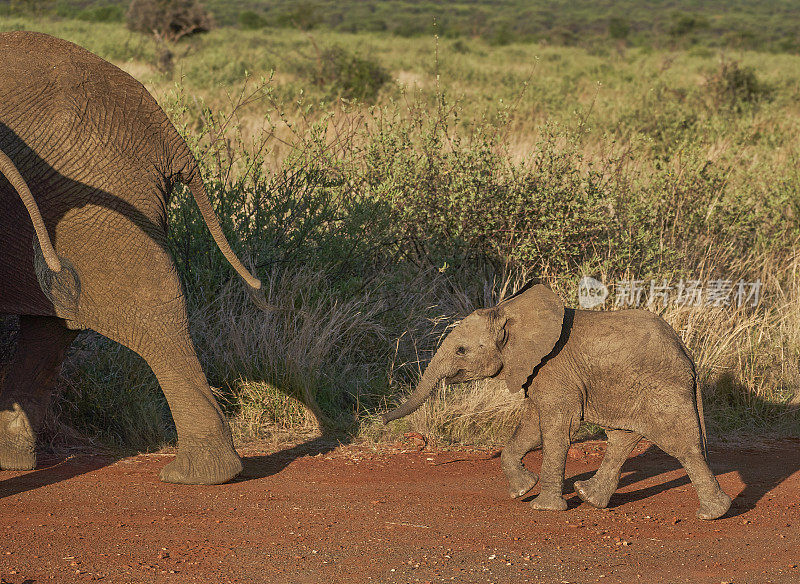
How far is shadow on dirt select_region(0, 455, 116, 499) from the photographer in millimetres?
4633

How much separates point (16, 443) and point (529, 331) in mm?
2487

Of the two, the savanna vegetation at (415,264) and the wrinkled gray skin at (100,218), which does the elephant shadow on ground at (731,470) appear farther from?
the wrinkled gray skin at (100,218)

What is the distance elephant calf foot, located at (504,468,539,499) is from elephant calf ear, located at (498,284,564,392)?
1.38 ft

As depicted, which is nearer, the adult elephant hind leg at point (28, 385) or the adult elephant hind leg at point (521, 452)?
the adult elephant hind leg at point (521, 452)

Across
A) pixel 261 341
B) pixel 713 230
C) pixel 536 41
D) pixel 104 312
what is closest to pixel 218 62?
pixel 713 230

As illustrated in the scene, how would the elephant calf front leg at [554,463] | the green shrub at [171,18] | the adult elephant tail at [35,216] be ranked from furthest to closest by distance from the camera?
the green shrub at [171,18], the elephant calf front leg at [554,463], the adult elephant tail at [35,216]

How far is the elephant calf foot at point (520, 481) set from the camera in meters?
4.57

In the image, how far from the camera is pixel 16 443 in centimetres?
486

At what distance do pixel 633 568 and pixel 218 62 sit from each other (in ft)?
71.3

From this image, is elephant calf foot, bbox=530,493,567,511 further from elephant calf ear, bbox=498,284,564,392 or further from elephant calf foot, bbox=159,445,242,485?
elephant calf foot, bbox=159,445,242,485

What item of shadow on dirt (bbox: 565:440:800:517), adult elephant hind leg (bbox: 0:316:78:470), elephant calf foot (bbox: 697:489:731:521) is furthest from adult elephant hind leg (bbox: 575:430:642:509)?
adult elephant hind leg (bbox: 0:316:78:470)

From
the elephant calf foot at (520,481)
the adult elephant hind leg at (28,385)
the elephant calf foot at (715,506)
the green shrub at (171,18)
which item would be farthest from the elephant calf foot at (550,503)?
the green shrub at (171,18)

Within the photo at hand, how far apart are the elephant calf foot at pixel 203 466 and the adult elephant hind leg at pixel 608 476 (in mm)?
1589

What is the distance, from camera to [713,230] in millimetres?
8586
